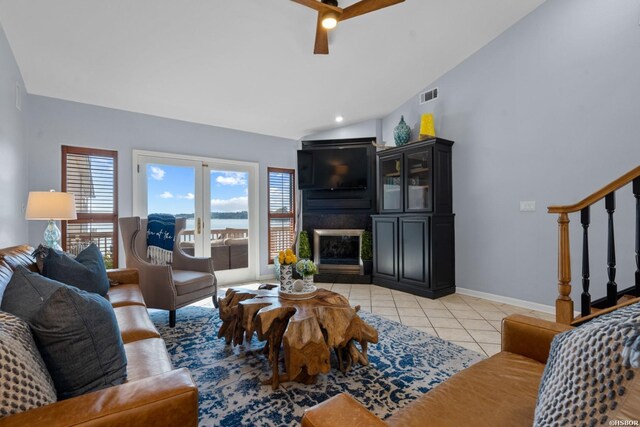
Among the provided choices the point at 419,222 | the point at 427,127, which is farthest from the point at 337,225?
the point at 427,127

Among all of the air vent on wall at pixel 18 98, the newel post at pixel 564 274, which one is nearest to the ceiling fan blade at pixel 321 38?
the newel post at pixel 564 274

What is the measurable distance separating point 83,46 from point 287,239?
3809 mm

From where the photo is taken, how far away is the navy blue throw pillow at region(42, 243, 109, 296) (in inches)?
75.0

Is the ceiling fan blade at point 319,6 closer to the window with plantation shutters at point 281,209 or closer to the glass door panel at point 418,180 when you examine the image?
the glass door panel at point 418,180

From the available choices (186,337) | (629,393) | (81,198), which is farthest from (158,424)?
(81,198)

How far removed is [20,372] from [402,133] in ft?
14.5

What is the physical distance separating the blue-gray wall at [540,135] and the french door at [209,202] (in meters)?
3.22

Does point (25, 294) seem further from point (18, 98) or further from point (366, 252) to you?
point (366, 252)

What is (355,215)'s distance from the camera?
16.6ft

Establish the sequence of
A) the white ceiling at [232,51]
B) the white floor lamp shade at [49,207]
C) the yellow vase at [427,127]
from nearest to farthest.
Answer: the white ceiling at [232,51] < the white floor lamp shade at [49,207] < the yellow vase at [427,127]

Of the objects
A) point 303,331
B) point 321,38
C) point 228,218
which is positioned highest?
point 321,38

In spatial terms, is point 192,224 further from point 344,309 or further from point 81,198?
point 344,309

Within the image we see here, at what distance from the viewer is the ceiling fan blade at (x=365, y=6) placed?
2285 millimetres

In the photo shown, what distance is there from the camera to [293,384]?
1935 mm
